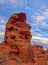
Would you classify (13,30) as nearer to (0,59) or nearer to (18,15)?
(18,15)

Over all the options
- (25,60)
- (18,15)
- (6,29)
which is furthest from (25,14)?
(25,60)

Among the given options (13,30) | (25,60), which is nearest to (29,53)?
(25,60)

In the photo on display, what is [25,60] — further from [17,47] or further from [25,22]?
[25,22]

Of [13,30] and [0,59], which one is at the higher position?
[13,30]

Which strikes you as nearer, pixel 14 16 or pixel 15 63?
pixel 15 63

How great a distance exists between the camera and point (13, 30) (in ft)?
256

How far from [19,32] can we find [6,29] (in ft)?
12.7

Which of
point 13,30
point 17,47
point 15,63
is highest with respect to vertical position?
point 13,30

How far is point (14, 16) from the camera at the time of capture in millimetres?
79062

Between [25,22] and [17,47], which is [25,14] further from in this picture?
[17,47]

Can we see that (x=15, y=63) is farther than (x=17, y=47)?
No

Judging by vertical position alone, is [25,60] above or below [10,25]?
below

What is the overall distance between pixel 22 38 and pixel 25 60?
6.27m

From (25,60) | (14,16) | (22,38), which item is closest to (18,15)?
(14,16)
